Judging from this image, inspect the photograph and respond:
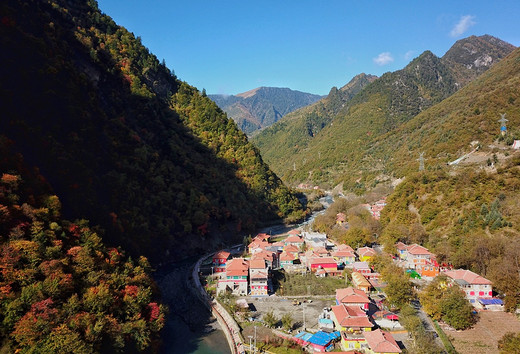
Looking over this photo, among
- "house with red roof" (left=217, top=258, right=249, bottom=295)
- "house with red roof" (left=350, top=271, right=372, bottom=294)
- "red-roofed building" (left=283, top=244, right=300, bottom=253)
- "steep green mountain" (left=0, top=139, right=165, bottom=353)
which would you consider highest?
"steep green mountain" (left=0, top=139, right=165, bottom=353)

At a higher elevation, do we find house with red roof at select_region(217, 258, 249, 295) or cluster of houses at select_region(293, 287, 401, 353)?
house with red roof at select_region(217, 258, 249, 295)

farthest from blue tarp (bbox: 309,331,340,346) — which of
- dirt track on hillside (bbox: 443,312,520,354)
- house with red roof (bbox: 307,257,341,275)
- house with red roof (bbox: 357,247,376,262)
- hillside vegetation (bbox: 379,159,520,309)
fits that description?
house with red roof (bbox: 357,247,376,262)

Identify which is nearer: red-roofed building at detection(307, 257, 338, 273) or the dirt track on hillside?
the dirt track on hillside

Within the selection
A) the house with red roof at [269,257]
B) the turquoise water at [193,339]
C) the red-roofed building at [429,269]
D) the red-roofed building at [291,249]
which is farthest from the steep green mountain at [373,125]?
the turquoise water at [193,339]

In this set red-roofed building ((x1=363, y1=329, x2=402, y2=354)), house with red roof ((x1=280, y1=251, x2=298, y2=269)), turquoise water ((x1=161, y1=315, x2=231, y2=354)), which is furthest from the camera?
house with red roof ((x1=280, y1=251, x2=298, y2=269))

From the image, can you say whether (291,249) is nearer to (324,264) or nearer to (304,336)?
(324,264)

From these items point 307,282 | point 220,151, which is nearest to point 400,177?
point 220,151

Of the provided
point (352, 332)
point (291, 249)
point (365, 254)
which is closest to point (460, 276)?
point (365, 254)

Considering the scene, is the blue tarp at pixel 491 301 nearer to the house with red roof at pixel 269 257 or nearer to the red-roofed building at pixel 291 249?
the house with red roof at pixel 269 257

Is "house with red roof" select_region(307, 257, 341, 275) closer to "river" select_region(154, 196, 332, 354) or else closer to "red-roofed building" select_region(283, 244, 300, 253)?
"red-roofed building" select_region(283, 244, 300, 253)
